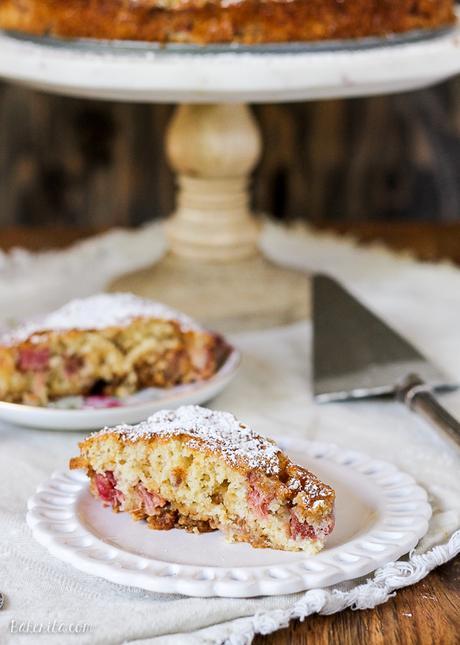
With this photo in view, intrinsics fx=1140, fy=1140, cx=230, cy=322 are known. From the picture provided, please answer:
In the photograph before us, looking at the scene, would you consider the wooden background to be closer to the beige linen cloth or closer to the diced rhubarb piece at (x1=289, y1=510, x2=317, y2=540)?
the beige linen cloth

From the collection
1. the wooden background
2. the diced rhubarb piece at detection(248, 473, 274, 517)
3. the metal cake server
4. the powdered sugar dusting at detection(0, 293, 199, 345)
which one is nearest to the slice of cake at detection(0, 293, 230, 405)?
the powdered sugar dusting at detection(0, 293, 199, 345)

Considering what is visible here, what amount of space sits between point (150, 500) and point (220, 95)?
0.57 metres

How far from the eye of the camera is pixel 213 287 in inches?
63.3

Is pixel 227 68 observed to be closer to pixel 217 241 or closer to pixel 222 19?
pixel 222 19

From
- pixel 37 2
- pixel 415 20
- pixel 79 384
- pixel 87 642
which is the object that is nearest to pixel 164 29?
pixel 37 2

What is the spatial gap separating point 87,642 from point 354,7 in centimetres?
85

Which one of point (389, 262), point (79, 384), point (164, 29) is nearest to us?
point (79, 384)

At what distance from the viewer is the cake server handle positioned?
107cm

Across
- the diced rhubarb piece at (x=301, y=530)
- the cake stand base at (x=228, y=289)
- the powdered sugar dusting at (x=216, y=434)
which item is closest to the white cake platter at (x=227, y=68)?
the cake stand base at (x=228, y=289)

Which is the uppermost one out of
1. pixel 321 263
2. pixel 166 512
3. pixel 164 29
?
pixel 164 29

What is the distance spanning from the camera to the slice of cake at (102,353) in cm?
117

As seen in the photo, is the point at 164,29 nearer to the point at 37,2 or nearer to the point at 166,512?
the point at 37,2

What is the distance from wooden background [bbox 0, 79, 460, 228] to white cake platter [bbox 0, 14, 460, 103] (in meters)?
0.87

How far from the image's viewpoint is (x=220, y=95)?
1314mm
